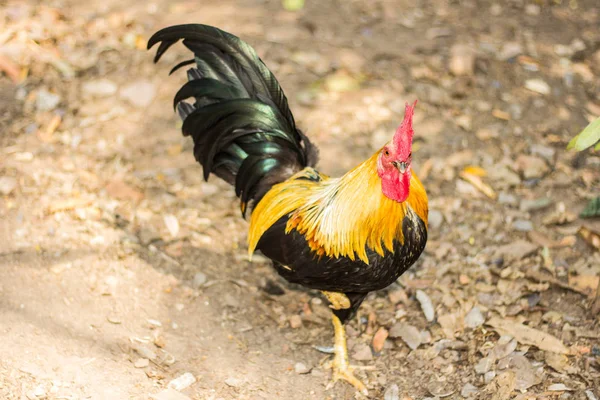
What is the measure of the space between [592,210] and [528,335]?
1392mm

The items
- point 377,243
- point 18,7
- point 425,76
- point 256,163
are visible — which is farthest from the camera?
point 18,7

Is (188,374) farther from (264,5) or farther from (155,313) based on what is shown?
(264,5)

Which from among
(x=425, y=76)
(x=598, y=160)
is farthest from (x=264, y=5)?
(x=598, y=160)

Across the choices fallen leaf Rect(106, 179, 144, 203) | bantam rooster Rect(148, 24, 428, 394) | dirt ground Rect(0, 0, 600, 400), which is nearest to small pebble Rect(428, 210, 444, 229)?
dirt ground Rect(0, 0, 600, 400)

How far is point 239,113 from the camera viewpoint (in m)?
4.19

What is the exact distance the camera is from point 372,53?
6.56 m

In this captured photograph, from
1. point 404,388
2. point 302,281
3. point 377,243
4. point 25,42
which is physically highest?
point 25,42

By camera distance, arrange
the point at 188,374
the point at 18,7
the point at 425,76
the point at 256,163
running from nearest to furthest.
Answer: the point at 188,374 < the point at 256,163 < the point at 425,76 < the point at 18,7

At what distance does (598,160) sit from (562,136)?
378 mm

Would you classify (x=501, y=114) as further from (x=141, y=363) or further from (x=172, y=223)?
(x=141, y=363)

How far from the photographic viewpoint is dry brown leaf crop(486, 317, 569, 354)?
159 inches

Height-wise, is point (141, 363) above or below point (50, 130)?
below

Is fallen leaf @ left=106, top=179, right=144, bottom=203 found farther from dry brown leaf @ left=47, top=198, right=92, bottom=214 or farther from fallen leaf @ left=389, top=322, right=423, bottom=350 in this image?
fallen leaf @ left=389, top=322, right=423, bottom=350

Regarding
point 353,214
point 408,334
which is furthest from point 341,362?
point 353,214
